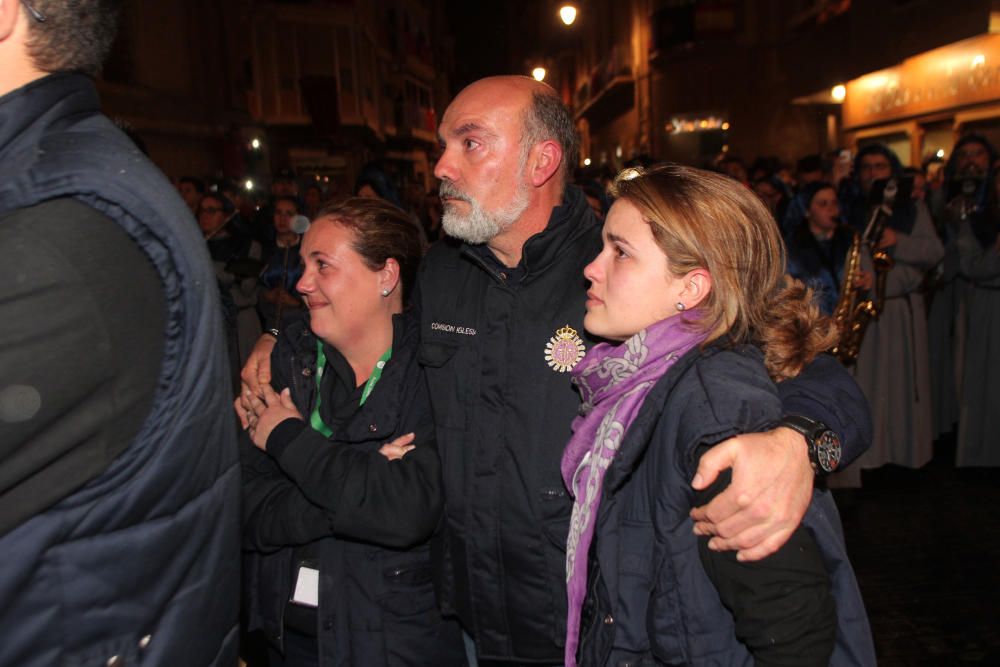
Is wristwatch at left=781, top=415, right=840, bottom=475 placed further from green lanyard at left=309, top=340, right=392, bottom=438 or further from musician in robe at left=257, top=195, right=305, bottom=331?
musician in robe at left=257, top=195, right=305, bottom=331

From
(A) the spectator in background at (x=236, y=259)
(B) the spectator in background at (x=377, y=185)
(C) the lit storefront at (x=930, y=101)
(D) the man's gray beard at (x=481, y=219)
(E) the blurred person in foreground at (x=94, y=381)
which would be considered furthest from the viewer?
(C) the lit storefront at (x=930, y=101)

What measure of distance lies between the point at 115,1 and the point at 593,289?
1.19m

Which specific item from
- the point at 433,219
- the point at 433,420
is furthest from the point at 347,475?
the point at 433,219

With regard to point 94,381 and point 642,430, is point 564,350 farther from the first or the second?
point 94,381

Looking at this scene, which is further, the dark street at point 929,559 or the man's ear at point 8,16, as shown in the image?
the dark street at point 929,559

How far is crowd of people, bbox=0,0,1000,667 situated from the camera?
1.04 metres

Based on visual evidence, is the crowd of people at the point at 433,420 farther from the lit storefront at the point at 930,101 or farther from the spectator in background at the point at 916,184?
the lit storefront at the point at 930,101

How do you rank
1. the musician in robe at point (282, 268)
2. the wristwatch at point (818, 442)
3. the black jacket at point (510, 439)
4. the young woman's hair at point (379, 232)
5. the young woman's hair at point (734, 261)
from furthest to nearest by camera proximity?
1. the musician in robe at point (282, 268)
2. the young woman's hair at point (379, 232)
3. the black jacket at point (510, 439)
4. the young woman's hair at point (734, 261)
5. the wristwatch at point (818, 442)

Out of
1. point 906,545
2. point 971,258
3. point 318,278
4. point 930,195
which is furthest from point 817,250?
point 318,278

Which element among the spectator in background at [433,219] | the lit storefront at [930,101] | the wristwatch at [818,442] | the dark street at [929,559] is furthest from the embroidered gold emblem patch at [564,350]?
the lit storefront at [930,101]

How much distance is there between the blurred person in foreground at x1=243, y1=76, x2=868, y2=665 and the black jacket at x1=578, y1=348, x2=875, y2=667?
482 mm

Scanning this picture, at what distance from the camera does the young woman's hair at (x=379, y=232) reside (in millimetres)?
2672

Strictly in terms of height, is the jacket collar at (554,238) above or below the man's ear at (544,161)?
below

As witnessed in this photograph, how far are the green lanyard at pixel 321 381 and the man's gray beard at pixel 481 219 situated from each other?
1.59ft
